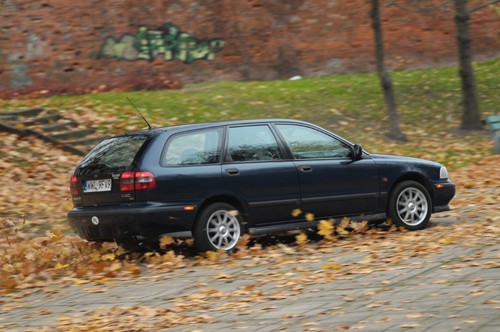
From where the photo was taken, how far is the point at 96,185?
10.9 meters

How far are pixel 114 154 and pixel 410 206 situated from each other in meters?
3.73

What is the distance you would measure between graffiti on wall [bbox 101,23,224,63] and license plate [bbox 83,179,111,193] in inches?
703

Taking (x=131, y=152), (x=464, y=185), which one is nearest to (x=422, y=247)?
(x=131, y=152)

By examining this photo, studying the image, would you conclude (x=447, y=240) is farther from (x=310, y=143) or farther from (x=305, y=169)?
(x=310, y=143)

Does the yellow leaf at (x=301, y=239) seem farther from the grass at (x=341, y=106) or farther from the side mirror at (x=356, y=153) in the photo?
the grass at (x=341, y=106)

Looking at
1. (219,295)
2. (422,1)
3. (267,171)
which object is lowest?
(219,295)

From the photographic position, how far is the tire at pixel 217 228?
10.7 meters

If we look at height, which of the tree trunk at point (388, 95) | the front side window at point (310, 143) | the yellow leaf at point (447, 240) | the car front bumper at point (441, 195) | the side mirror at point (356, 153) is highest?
the tree trunk at point (388, 95)

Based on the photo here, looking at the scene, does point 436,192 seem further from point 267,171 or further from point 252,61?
A: point 252,61

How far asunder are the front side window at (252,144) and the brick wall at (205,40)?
16.2 meters

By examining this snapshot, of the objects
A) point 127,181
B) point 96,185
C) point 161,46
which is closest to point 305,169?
point 127,181

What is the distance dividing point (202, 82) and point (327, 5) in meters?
4.49

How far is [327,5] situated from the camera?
29.3 m

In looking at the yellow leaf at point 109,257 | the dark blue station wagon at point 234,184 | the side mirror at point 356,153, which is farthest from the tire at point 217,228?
the side mirror at point 356,153
